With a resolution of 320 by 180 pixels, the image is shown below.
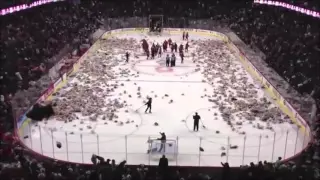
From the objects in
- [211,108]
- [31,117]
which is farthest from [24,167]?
[211,108]

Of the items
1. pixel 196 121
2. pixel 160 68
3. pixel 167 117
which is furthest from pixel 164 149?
pixel 160 68

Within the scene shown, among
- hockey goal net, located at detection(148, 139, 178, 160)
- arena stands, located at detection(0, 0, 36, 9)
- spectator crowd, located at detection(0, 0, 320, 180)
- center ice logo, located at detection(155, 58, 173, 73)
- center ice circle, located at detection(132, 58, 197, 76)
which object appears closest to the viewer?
spectator crowd, located at detection(0, 0, 320, 180)

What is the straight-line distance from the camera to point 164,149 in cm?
1372

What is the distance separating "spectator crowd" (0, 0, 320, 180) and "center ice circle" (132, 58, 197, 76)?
454 cm

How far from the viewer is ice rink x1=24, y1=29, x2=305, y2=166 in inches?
553

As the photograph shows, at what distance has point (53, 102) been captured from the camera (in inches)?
736

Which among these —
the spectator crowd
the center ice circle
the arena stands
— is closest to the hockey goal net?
the spectator crowd

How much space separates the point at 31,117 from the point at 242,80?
468 inches

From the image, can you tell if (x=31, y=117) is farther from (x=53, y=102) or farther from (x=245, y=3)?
(x=245, y=3)

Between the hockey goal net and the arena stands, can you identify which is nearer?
the hockey goal net

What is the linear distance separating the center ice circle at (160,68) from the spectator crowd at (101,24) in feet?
14.9

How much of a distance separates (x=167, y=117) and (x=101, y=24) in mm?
21894

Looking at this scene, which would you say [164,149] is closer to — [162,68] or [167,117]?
[167,117]

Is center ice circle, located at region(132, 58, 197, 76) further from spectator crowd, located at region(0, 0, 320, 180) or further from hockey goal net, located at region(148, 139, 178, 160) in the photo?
hockey goal net, located at region(148, 139, 178, 160)
